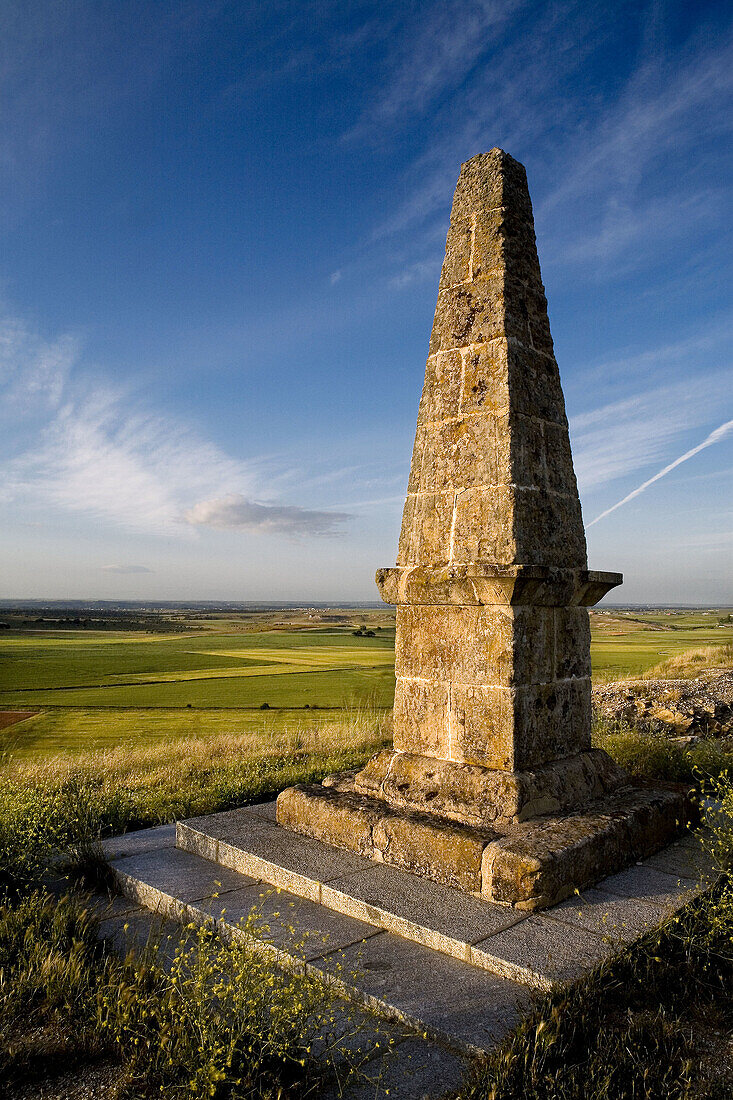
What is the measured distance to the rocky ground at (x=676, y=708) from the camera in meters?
9.65

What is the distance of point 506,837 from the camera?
3945 millimetres

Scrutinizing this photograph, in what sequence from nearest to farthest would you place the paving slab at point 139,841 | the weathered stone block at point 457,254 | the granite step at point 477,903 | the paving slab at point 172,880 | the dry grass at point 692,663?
the granite step at point 477,903 → the paving slab at point 172,880 → the paving slab at point 139,841 → the weathered stone block at point 457,254 → the dry grass at point 692,663

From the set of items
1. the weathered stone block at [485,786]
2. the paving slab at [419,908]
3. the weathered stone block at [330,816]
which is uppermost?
the weathered stone block at [485,786]

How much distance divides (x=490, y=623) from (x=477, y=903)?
5.61 feet

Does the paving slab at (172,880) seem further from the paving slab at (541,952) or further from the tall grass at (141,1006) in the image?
the paving slab at (541,952)

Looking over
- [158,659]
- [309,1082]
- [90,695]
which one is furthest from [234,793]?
[158,659]

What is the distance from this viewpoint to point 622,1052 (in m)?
2.57

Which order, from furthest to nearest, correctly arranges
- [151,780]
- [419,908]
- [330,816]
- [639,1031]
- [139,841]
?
[151,780]
[139,841]
[330,816]
[419,908]
[639,1031]

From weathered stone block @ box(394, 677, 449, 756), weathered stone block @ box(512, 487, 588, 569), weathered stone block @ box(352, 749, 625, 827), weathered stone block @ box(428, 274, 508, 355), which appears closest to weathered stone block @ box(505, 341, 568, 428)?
weathered stone block @ box(428, 274, 508, 355)

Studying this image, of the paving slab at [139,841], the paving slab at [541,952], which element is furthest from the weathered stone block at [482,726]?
the paving slab at [139,841]

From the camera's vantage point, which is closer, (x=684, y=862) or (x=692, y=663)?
(x=684, y=862)

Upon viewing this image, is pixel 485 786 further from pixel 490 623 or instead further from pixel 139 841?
pixel 139 841

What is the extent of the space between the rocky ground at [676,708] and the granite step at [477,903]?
5.35 meters

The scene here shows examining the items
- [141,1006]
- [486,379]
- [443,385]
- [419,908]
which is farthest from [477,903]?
[443,385]
